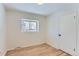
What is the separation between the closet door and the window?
1.20ft

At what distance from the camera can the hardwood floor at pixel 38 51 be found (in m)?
1.16

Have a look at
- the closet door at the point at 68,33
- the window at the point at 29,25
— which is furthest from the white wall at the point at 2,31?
the closet door at the point at 68,33

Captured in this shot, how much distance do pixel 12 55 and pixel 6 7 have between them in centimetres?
64

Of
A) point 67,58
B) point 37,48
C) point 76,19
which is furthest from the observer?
point 37,48

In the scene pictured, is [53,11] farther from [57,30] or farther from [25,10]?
[25,10]

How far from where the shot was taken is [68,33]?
1.23 meters

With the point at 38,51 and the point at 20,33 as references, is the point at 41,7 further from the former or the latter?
the point at 38,51

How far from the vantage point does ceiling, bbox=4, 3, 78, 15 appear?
3.70 feet

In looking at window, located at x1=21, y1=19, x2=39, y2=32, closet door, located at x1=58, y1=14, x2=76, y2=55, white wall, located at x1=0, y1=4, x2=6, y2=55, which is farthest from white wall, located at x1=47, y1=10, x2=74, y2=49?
white wall, located at x1=0, y1=4, x2=6, y2=55

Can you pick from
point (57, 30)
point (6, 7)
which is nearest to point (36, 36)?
point (57, 30)

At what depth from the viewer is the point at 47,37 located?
4.33 feet

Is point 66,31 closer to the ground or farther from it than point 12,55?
farther from it

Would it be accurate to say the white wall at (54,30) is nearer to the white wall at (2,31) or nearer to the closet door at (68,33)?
the closet door at (68,33)

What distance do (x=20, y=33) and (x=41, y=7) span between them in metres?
0.48
